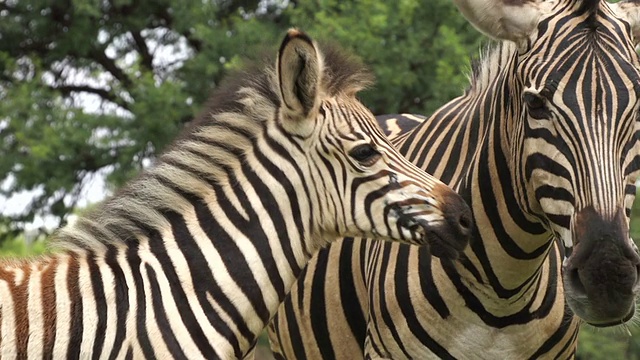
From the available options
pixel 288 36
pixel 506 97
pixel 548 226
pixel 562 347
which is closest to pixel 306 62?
pixel 288 36

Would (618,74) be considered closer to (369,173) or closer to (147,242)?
(369,173)

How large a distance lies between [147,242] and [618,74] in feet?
8.26

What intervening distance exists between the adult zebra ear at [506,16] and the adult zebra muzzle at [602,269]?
3.60ft

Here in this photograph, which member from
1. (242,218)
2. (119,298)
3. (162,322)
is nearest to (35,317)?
(119,298)

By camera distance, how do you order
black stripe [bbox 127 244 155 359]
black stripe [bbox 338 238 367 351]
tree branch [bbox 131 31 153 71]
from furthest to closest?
1. tree branch [bbox 131 31 153 71]
2. black stripe [bbox 338 238 367 351]
3. black stripe [bbox 127 244 155 359]

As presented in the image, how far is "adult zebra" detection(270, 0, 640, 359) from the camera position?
486cm

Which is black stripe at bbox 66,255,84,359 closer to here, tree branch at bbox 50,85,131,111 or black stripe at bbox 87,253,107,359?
black stripe at bbox 87,253,107,359

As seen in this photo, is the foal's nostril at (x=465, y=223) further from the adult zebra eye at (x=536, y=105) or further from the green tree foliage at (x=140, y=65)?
the green tree foliage at (x=140, y=65)

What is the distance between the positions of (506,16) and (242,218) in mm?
1741

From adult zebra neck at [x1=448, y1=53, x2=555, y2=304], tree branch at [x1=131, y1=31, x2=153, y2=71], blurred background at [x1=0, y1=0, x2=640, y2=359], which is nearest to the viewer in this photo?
adult zebra neck at [x1=448, y1=53, x2=555, y2=304]

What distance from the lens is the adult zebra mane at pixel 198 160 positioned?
17.8 ft

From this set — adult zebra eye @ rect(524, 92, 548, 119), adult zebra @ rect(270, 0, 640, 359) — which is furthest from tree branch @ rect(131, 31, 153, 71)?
adult zebra eye @ rect(524, 92, 548, 119)

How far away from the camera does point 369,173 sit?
546 cm

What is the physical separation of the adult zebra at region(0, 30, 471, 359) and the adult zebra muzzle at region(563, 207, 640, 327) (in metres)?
0.70
